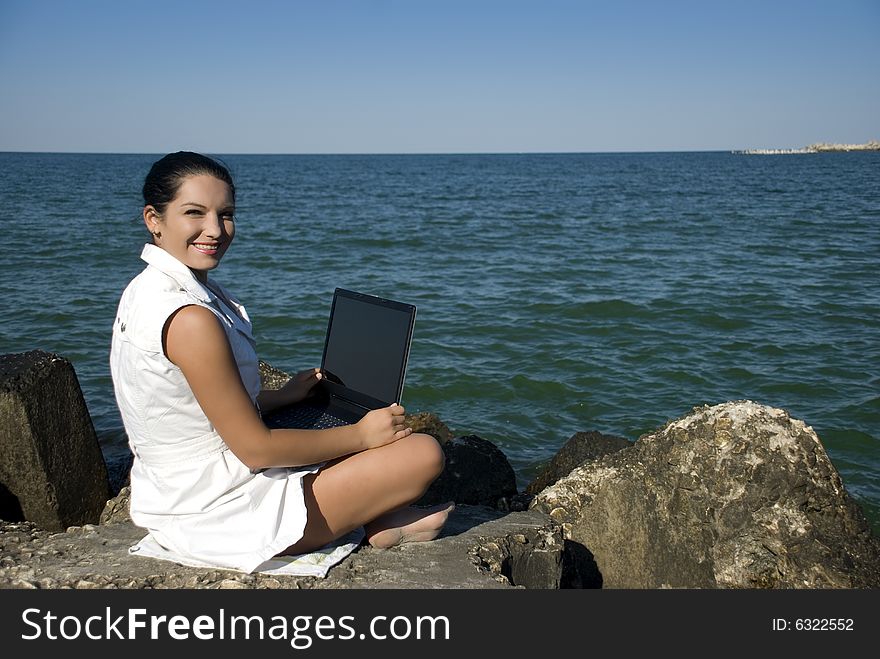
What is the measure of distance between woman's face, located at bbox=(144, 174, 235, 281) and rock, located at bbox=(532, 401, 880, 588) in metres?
2.48

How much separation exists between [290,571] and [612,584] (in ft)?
6.42

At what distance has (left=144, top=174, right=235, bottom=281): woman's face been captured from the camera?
314 centimetres

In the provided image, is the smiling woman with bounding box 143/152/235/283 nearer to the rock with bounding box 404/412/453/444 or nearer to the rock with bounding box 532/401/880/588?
the rock with bounding box 532/401/880/588

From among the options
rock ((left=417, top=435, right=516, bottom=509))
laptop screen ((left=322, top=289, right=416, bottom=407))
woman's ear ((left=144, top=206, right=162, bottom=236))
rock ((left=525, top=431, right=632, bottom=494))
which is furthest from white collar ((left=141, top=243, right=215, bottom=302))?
rock ((left=525, top=431, right=632, bottom=494))

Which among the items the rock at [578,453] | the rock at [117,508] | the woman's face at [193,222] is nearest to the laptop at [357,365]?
the woman's face at [193,222]

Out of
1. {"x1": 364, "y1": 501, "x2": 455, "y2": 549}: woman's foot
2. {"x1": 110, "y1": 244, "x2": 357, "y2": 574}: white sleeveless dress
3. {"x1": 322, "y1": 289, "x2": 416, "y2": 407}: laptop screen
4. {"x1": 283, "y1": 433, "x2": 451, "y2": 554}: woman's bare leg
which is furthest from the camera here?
{"x1": 322, "y1": 289, "x2": 416, "y2": 407}: laptop screen

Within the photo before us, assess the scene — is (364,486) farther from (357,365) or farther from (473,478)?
(473,478)

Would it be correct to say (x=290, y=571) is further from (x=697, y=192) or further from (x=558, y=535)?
(x=697, y=192)

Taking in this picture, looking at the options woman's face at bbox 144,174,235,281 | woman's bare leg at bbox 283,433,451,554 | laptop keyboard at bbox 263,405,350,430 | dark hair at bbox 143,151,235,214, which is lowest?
woman's bare leg at bbox 283,433,451,554

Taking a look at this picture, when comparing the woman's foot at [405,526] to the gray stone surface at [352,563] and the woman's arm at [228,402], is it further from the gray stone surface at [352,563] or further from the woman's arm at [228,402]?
the woman's arm at [228,402]

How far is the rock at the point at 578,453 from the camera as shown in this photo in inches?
244

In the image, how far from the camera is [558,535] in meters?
3.98
